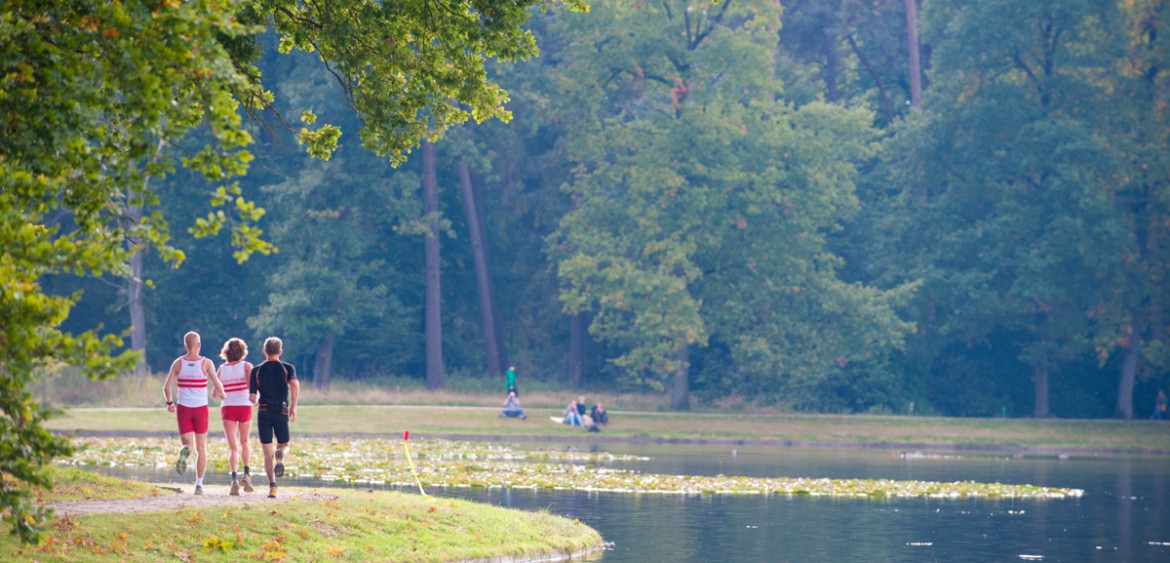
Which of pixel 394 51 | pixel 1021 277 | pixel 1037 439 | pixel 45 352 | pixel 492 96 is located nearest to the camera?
pixel 45 352

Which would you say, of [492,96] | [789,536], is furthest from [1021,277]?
[492,96]

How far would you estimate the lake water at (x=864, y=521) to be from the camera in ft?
60.9

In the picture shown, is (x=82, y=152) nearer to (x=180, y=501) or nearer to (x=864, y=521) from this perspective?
(x=180, y=501)

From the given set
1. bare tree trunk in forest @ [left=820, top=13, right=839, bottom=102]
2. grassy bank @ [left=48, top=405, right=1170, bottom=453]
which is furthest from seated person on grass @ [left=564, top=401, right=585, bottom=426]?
bare tree trunk in forest @ [left=820, top=13, right=839, bottom=102]

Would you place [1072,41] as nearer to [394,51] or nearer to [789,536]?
[789,536]

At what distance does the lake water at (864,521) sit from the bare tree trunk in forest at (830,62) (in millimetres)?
38292

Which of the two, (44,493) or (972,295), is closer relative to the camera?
(44,493)

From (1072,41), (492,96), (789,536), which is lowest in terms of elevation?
(789,536)

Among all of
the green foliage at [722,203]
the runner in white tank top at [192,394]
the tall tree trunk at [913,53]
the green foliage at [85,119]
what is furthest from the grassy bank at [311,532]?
the tall tree trunk at [913,53]

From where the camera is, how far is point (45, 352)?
830cm

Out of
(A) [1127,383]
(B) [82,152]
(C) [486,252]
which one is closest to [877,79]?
(A) [1127,383]

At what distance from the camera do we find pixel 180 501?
16.3m

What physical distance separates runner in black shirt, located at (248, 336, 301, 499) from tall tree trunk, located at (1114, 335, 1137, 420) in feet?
157

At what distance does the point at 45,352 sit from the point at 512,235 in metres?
62.9
